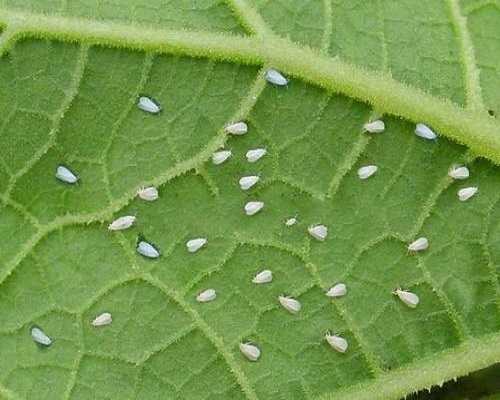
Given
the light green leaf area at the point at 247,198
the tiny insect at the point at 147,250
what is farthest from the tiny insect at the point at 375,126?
the tiny insect at the point at 147,250

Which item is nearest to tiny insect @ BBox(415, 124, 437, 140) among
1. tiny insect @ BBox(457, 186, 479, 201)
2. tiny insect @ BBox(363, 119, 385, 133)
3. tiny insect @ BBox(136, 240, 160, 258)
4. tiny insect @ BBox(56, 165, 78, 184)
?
tiny insect @ BBox(363, 119, 385, 133)

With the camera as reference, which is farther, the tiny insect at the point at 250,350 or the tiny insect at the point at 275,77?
the tiny insect at the point at 250,350

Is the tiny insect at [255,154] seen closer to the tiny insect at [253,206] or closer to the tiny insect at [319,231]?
the tiny insect at [253,206]

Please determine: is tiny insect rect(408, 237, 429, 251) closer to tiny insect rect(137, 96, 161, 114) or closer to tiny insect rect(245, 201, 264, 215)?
tiny insect rect(245, 201, 264, 215)

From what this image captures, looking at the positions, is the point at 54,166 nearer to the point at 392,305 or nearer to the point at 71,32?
the point at 71,32

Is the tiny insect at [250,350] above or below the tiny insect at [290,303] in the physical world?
Answer: below

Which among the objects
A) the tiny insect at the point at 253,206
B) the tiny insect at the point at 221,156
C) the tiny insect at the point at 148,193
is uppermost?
the tiny insect at the point at 221,156
